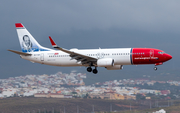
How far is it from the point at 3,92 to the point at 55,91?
20.7m

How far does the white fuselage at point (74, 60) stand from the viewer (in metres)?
52.0

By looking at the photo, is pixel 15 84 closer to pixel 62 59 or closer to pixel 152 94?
pixel 152 94

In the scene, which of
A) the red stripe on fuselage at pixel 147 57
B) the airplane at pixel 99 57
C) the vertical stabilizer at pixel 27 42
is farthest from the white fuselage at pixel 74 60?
the vertical stabilizer at pixel 27 42

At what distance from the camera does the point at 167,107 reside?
113625 mm

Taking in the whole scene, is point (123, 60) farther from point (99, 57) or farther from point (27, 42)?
point (27, 42)

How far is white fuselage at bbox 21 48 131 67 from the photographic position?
171 ft

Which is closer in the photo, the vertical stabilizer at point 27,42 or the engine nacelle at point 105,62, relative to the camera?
the engine nacelle at point 105,62

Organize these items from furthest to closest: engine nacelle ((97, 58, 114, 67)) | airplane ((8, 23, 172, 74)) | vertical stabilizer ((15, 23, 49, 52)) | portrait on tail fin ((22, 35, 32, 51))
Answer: portrait on tail fin ((22, 35, 32, 51)), vertical stabilizer ((15, 23, 49, 52)), airplane ((8, 23, 172, 74)), engine nacelle ((97, 58, 114, 67))

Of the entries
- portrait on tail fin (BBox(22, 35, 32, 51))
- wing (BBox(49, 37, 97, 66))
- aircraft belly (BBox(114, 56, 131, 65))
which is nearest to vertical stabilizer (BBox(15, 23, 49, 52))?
portrait on tail fin (BBox(22, 35, 32, 51))

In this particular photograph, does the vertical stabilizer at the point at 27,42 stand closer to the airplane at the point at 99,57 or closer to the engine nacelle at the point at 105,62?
the airplane at the point at 99,57

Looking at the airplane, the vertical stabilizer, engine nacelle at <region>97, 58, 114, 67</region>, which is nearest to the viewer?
engine nacelle at <region>97, 58, 114, 67</region>

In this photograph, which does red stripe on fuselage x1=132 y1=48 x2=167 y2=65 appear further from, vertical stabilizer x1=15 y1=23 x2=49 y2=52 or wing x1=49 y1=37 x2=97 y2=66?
vertical stabilizer x1=15 y1=23 x2=49 y2=52

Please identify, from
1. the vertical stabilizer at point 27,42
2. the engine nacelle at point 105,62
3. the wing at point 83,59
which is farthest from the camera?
the vertical stabilizer at point 27,42

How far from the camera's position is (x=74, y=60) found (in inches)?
2157
